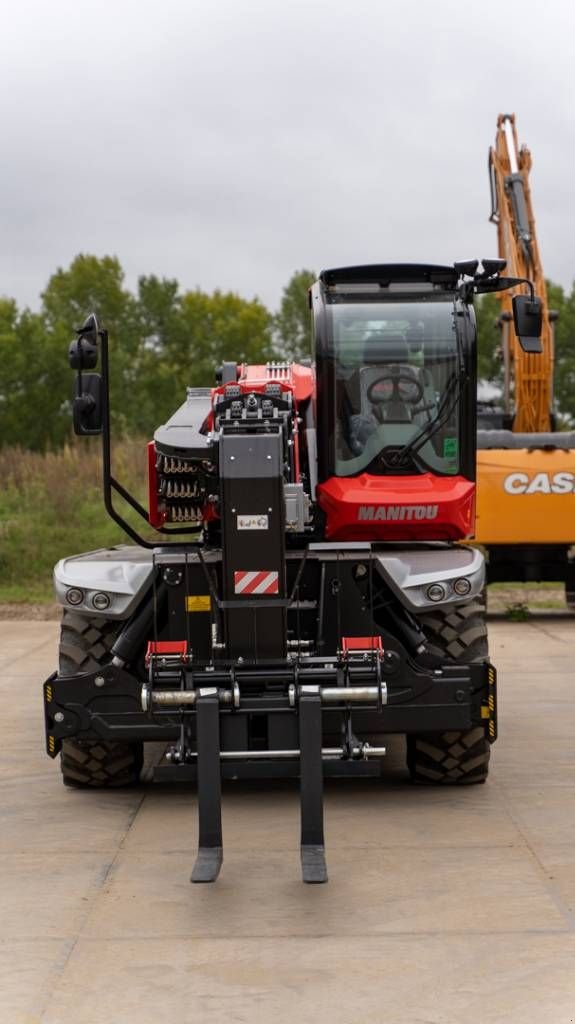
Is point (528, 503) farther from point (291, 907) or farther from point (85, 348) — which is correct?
point (291, 907)

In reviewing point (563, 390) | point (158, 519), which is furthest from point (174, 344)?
point (158, 519)

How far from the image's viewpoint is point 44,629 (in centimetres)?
1906

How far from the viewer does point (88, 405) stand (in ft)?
26.7

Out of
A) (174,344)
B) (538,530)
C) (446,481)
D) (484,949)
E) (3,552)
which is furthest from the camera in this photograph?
(174,344)

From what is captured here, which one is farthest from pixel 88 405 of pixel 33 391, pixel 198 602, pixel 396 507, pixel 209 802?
pixel 33 391

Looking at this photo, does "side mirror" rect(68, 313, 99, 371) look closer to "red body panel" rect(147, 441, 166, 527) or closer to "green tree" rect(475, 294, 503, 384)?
"red body panel" rect(147, 441, 166, 527)

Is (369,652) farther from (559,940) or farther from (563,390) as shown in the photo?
(563,390)

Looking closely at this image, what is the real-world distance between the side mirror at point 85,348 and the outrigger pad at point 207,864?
260 centimetres

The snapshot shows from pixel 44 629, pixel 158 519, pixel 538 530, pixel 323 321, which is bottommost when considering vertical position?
pixel 44 629

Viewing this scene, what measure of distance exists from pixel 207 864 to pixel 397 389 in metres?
3.78

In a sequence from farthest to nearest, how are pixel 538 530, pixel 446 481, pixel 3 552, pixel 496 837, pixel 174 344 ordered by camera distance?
1. pixel 174 344
2. pixel 3 552
3. pixel 538 530
4. pixel 446 481
5. pixel 496 837

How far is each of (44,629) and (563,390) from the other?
45333mm

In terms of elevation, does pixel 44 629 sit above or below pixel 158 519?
below

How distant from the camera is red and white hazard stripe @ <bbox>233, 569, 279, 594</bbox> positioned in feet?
24.3
